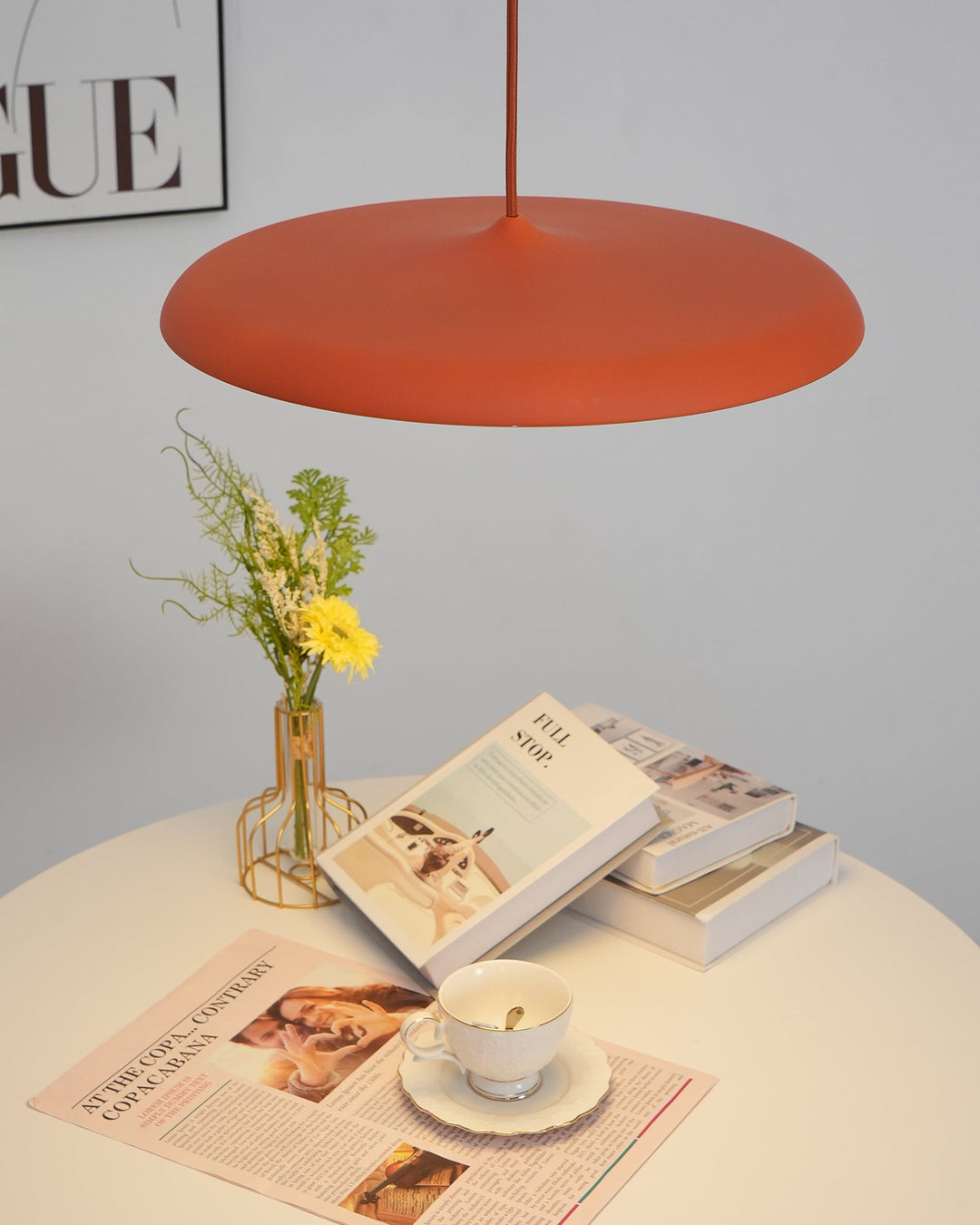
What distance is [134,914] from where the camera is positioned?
1.39 m

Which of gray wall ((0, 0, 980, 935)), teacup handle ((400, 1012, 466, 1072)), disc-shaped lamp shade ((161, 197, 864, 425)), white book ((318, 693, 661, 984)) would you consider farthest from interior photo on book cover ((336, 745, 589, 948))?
gray wall ((0, 0, 980, 935))

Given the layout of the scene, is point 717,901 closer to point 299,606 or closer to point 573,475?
point 299,606

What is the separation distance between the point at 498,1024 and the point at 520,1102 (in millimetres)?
Result: 67

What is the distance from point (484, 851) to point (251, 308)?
2.00ft

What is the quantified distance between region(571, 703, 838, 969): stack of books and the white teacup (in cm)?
19

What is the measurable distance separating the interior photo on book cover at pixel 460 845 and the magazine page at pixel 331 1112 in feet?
0.25

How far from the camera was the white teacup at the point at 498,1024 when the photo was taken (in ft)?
3.58

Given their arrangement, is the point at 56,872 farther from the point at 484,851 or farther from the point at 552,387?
the point at 552,387

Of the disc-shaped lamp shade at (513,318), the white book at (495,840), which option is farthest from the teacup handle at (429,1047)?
the disc-shaped lamp shade at (513,318)

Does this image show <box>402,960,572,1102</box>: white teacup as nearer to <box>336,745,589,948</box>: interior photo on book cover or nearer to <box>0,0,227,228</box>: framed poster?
<box>336,745,589,948</box>: interior photo on book cover

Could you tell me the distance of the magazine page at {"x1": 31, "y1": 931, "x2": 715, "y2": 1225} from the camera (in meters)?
1.04

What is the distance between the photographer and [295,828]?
1468mm

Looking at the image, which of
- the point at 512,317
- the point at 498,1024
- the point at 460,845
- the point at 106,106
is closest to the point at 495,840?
the point at 460,845

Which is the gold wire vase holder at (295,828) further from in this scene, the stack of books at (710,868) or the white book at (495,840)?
the stack of books at (710,868)
